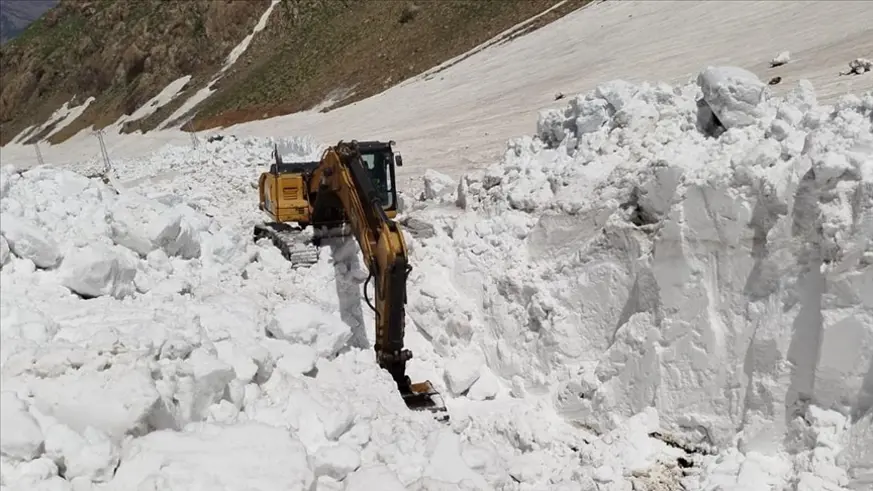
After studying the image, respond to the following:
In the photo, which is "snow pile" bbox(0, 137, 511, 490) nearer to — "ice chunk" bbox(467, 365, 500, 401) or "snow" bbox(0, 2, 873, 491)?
"snow" bbox(0, 2, 873, 491)

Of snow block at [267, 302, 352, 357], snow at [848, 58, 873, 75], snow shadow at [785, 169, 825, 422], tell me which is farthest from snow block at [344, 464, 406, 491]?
snow at [848, 58, 873, 75]

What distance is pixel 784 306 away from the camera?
5820 millimetres

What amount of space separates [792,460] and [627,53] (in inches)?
614

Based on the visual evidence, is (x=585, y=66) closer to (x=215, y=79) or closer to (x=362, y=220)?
(x=362, y=220)

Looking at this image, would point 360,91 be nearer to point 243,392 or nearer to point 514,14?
point 514,14

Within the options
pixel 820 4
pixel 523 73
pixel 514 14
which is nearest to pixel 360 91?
pixel 514 14

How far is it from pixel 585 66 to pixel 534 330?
14.0m

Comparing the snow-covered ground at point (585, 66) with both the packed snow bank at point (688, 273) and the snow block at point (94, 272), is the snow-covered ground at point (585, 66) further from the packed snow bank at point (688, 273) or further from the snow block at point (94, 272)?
the snow block at point (94, 272)

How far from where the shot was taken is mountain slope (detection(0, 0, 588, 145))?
30369 mm

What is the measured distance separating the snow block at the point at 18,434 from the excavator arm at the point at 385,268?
3.21 meters

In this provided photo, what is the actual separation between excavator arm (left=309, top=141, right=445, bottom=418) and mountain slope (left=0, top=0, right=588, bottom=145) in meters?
20.5

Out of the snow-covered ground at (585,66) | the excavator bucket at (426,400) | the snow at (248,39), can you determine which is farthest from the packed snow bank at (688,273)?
the snow at (248,39)

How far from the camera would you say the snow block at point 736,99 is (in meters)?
6.84

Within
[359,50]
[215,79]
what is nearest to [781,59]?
[359,50]
